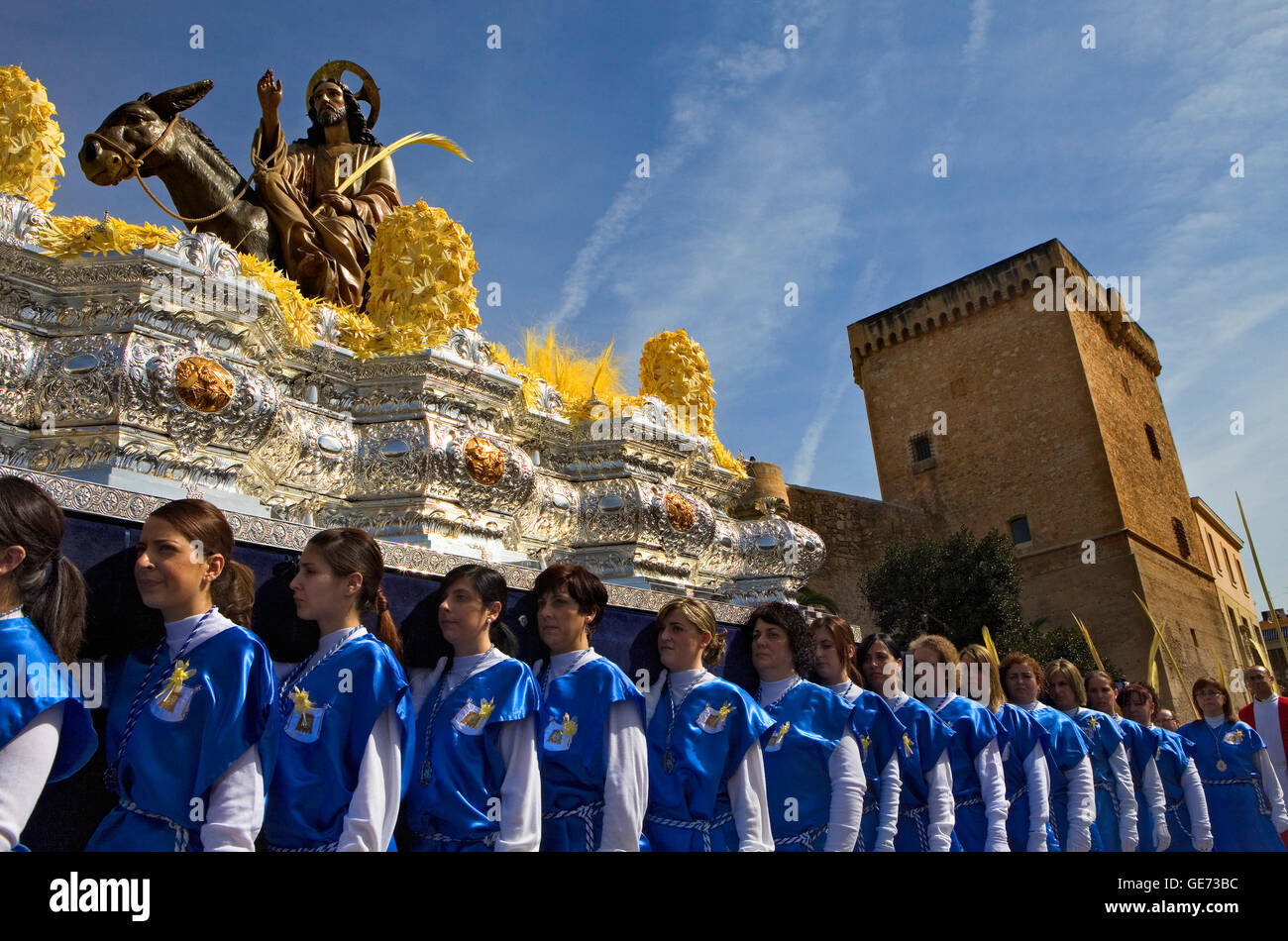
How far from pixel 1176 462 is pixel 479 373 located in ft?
129

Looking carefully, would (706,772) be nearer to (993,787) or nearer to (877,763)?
(877,763)

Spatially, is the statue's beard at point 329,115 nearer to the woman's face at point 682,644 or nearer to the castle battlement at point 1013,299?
the woman's face at point 682,644

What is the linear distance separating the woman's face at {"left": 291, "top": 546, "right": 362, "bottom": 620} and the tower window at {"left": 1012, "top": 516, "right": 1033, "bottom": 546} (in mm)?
32839

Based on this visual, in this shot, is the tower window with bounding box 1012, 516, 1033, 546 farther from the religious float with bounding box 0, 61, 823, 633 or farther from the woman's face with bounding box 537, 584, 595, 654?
the woman's face with bounding box 537, 584, 595, 654

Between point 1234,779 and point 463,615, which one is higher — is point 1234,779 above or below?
below

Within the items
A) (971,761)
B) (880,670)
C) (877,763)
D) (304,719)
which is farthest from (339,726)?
(971,761)

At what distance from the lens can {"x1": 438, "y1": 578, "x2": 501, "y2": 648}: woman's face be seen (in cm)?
325

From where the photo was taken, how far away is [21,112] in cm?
502

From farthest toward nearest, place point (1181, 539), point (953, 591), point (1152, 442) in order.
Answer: point (1152, 442), point (1181, 539), point (953, 591)

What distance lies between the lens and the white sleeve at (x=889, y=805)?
4.10 m

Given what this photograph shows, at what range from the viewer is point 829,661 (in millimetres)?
4520

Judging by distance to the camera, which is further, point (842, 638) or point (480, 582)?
point (842, 638)

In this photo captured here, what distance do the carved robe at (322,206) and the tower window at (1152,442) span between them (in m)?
35.2

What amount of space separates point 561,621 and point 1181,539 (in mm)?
38828
